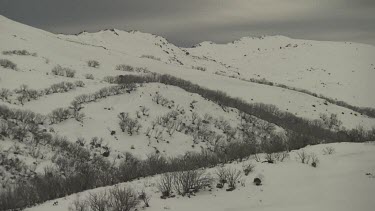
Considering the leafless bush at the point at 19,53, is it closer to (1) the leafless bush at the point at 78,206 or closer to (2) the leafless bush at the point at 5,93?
(2) the leafless bush at the point at 5,93

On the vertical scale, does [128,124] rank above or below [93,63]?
below

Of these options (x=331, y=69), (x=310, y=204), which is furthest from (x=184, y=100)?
(x=331, y=69)

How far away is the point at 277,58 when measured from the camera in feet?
296

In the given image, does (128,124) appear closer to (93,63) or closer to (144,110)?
(144,110)

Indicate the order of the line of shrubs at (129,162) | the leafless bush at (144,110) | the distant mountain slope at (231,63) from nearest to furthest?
the line of shrubs at (129,162) → the leafless bush at (144,110) → the distant mountain slope at (231,63)

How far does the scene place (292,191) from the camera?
1013 centimetres

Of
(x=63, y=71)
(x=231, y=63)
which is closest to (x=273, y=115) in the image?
(x=63, y=71)

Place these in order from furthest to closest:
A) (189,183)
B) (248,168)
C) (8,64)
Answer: (8,64) < (248,168) < (189,183)

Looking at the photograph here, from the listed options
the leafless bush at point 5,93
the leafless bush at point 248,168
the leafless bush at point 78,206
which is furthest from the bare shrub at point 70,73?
the leafless bush at point 78,206

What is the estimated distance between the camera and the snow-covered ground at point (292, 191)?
919 centimetres

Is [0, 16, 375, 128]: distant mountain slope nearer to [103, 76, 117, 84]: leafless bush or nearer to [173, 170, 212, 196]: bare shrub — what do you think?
[103, 76, 117, 84]: leafless bush

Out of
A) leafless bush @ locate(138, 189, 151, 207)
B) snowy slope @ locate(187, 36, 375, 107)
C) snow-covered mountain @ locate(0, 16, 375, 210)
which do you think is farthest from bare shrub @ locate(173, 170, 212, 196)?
snowy slope @ locate(187, 36, 375, 107)

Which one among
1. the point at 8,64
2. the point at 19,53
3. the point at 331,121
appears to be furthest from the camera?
the point at 19,53

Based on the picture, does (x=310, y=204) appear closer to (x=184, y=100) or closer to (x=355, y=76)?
(x=184, y=100)
